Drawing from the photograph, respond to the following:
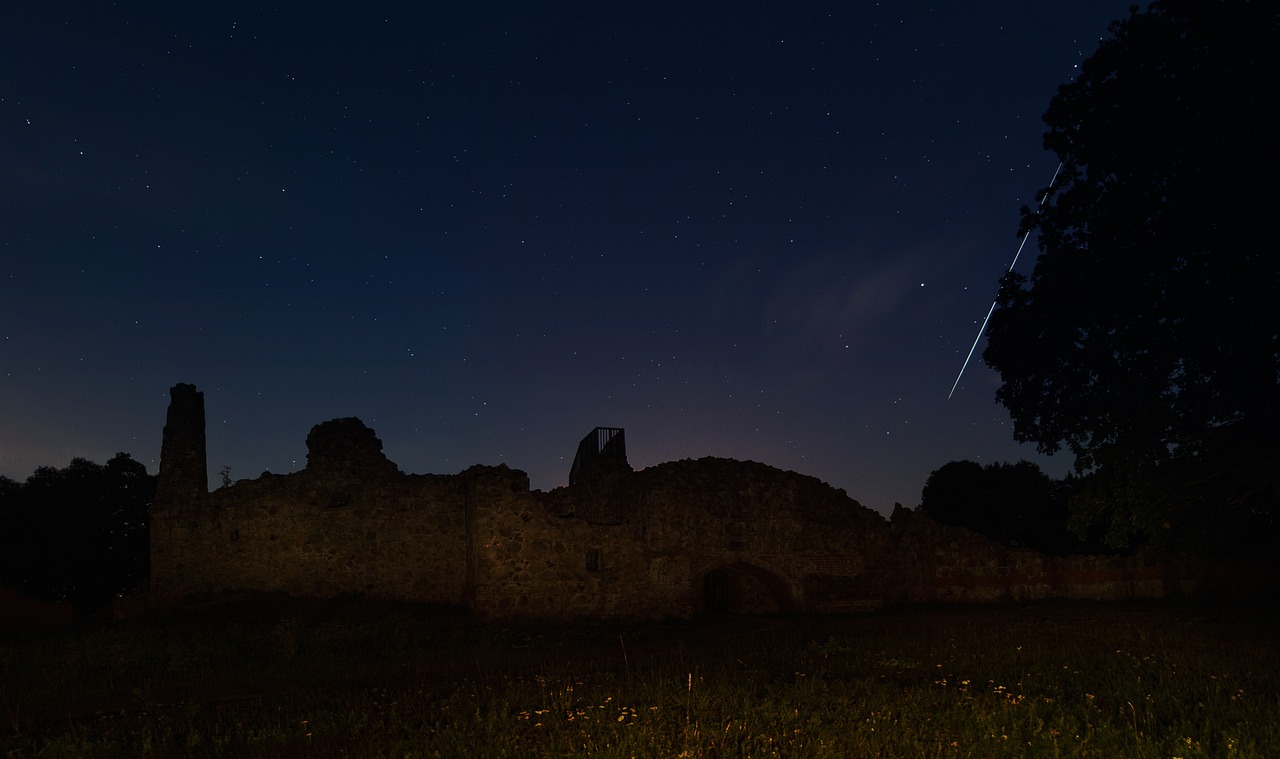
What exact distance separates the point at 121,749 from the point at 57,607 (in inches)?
692

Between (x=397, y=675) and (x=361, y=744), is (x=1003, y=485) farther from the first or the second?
(x=361, y=744)

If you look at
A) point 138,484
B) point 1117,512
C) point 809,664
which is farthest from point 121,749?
point 138,484

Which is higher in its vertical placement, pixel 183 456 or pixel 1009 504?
pixel 183 456

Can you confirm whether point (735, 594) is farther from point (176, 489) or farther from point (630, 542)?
point (176, 489)

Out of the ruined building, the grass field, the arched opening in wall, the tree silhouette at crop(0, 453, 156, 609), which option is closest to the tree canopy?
the grass field

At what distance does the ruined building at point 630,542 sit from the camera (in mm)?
18375

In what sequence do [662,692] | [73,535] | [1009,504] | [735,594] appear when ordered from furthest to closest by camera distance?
[1009,504] < [73,535] < [735,594] < [662,692]

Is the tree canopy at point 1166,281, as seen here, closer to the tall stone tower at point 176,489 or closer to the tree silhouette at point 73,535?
the tall stone tower at point 176,489

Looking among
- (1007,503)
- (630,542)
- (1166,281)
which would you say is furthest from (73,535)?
(1007,503)

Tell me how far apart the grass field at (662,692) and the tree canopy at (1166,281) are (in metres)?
2.47

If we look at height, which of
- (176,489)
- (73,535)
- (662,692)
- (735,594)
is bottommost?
(735,594)

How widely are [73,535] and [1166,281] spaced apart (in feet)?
113

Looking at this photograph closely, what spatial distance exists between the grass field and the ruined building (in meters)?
4.77

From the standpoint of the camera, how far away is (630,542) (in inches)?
685
